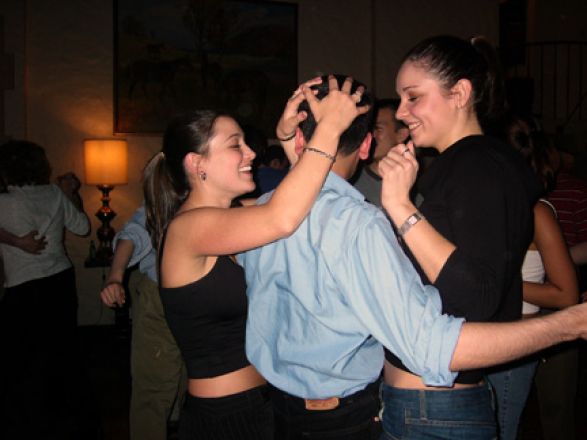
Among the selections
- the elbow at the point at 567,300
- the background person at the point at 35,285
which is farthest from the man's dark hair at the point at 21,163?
the elbow at the point at 567,300

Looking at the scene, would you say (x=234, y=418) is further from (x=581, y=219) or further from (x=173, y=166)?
(x=581, y=219)

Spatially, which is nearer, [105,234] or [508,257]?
[508,257]

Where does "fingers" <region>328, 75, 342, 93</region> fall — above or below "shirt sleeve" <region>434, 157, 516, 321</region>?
above

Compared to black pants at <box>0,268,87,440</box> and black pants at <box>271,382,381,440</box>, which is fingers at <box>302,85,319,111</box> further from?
black pants at <box>0,268,87,440</box>

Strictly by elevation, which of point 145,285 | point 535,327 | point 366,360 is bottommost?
point 145,285

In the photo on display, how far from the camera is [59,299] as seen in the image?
3553 mm

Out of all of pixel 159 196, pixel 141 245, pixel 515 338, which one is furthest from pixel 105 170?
pixel 515 338

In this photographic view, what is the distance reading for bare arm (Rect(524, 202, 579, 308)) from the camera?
1.87 metres

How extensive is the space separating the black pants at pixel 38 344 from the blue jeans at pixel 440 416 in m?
2.66

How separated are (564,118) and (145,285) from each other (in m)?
7.68

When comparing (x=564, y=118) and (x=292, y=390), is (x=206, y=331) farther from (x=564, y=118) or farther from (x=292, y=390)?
(x=564, y=118)

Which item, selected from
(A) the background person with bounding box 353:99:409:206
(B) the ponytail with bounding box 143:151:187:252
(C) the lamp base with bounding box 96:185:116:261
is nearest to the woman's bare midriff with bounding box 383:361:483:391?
(B) the ponytail with bounding box 143:151:187:252

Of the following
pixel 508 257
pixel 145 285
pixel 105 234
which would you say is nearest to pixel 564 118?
pixel 105 234

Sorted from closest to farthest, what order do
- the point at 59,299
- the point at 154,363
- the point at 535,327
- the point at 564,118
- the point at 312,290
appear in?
the point at 535,327
the point at 312,290
the point at 154,363
the point at 59,299
the point at 564,118
